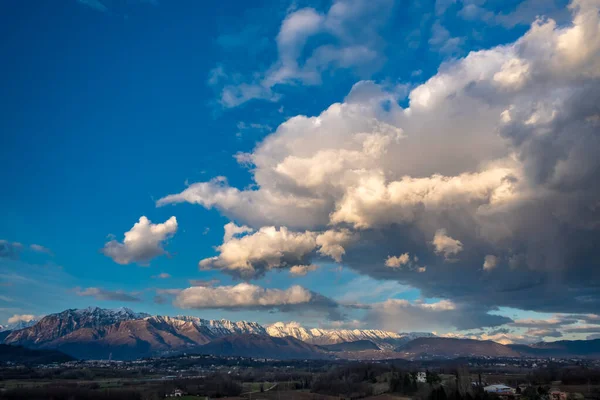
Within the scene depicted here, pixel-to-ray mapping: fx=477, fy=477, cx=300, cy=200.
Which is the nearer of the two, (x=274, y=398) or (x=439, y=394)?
(x=439, y=394)

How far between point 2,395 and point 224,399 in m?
81.5

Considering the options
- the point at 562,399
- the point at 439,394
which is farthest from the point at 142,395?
the point at 562,399

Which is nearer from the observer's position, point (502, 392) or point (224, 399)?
point (502, 392)

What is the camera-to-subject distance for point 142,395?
188 m

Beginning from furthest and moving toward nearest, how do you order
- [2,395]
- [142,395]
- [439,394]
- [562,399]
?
[142,395] < [2,395] < [562,399] < [439,394]

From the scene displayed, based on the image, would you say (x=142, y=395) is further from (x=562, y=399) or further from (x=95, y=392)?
(x=562, y=399)

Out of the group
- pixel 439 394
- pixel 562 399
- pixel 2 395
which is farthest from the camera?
pixel 2 395

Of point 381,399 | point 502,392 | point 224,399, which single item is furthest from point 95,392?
point 502,392

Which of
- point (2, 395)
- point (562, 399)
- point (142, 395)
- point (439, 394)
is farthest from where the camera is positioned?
point (142, 395)

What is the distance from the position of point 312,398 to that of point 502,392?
7353cm

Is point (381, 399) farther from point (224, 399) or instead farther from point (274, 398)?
point (224, 399)

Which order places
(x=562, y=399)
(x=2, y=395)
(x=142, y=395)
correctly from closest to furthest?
1. (x=562, y=399)
2. (x=2, y=395)
3. (x=142, y=395)

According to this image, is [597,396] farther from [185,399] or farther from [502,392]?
[185,399]

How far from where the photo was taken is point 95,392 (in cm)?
19200
